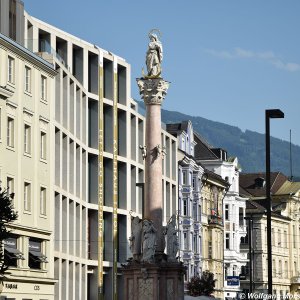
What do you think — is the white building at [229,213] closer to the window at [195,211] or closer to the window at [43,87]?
→ the window at [195,211]

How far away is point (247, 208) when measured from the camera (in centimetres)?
15812

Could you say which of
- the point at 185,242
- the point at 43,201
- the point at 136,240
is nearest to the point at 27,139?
the point at 43,201

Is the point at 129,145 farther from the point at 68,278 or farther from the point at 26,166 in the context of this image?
the point at 26,166

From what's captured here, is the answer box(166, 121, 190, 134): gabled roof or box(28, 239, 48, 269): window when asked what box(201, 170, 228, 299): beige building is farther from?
box(28, 239, 48, 269): window

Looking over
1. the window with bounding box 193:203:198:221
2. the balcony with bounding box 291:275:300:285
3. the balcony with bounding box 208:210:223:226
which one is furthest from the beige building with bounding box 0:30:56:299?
the balcony with bounding box 291:275:300:285

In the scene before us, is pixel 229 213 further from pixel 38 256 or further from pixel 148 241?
pixel 148 241

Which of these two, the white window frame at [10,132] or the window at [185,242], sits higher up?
the white window frame at [10,132]

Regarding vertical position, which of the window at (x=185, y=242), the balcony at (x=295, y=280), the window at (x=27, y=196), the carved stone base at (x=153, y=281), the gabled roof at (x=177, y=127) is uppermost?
the gabled roof at (x=177, y=127)

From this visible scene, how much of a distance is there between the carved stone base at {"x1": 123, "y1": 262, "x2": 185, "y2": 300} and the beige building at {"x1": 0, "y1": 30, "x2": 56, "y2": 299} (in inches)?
254

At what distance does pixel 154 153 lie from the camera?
64.6m

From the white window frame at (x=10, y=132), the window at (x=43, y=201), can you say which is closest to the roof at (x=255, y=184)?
the window at (x=43, y=201)

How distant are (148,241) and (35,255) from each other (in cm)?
1011

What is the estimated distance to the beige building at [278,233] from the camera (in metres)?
156

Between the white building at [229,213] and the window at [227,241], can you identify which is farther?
the window at [227,241]
